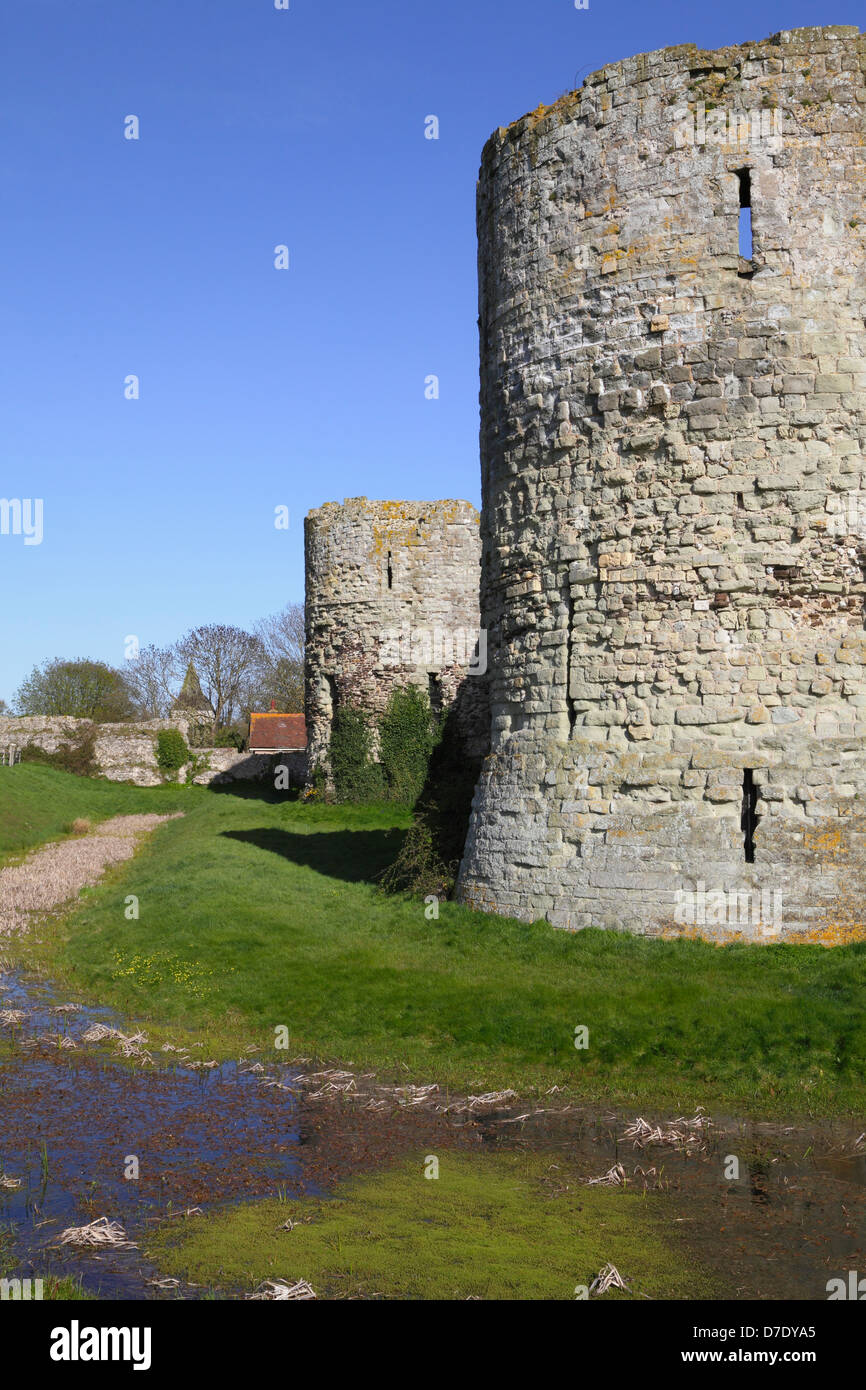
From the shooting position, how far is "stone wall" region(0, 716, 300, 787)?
3938 cm

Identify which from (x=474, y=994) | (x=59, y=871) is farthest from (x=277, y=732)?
(x=474, y=994)

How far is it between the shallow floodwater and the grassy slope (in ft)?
46.3

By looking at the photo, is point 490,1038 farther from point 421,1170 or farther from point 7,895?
point 7,895

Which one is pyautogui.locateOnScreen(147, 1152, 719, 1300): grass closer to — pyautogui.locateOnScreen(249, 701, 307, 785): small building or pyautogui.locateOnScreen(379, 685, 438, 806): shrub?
pyautogui.locateOnScreen(379, 685, 438, 806): shrub

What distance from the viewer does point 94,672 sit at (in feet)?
214

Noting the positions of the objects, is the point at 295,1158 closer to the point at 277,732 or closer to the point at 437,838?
the point at 437,838

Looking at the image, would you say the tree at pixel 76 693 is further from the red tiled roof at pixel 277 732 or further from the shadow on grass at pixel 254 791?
the shadow on grass at pixel 254 791

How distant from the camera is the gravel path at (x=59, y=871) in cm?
1581

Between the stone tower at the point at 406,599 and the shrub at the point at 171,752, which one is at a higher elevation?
the stone tower at the point at 406,599

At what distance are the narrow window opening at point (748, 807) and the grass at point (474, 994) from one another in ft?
3.49

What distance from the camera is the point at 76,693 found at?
6203 centimetres

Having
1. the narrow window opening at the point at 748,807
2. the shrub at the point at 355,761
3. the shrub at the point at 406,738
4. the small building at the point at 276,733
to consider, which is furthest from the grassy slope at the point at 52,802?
the small building at the point at 276,733

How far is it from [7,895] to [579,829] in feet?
31.2
